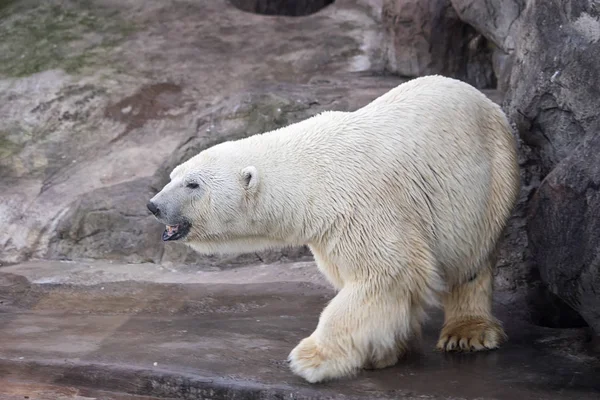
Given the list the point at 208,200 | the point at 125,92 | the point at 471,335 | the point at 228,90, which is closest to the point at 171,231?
the point at 208,200

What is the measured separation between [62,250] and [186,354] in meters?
2.49

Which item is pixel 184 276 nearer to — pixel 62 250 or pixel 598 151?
pixel 62 250

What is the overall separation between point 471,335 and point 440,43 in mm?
3778

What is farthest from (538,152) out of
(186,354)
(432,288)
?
(186,354)

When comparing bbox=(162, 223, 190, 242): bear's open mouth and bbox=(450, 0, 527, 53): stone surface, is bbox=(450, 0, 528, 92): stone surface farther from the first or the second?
bbox=(162, 223, 190, 242): bear's open mouth

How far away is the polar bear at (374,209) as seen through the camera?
4.66 meters

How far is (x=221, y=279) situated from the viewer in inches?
260

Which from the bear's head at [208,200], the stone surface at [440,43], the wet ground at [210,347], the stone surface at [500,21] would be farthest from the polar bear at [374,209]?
the stone surface at [440,43]

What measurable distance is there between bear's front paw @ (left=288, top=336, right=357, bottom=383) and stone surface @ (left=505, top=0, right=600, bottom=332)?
1057 millimetres

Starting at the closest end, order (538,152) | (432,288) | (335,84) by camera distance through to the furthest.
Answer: (432,288) → (538,152) → (335,84)

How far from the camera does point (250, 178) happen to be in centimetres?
477

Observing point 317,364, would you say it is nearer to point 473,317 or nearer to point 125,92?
point 473,317

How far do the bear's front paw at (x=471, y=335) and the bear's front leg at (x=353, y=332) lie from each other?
46cm

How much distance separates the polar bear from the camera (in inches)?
183
